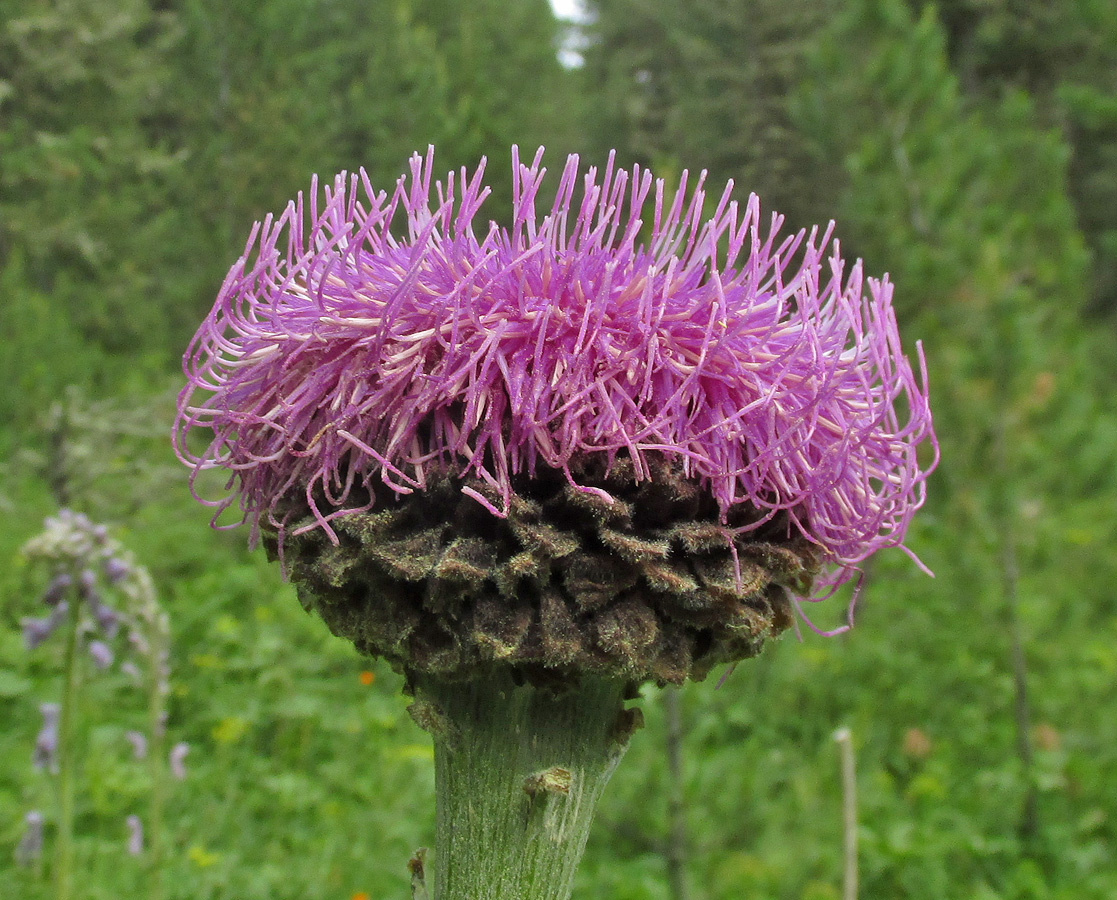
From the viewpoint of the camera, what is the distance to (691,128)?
811 inches

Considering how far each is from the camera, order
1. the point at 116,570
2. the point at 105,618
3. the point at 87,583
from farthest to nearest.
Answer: the point at 105,618 → the point at 116,570 → the point at 87,583

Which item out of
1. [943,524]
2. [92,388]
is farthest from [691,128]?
[943,524]

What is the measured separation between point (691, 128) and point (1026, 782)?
17962 millimetres

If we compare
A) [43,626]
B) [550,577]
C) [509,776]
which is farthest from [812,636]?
[550,577]

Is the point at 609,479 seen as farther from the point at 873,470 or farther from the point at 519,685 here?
the point at 873,470

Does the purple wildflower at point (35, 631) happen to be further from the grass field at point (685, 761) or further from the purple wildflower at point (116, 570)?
the grass field at point (685, 761)

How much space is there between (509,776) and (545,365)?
0.61m

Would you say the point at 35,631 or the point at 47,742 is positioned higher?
the point at 35,631

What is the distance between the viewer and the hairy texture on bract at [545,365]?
1.21 meters

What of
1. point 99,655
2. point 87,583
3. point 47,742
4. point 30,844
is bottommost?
point 30,844

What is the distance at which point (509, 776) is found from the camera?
128cm

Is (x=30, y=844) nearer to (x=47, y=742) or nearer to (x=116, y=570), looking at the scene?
(x=47, y=742)

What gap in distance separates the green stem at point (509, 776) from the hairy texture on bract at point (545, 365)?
32 cm

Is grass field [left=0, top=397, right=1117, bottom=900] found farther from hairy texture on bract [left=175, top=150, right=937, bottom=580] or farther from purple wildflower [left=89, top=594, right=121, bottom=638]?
hairy texture on bract [left=175, top=150, right=937, bottom=580]
